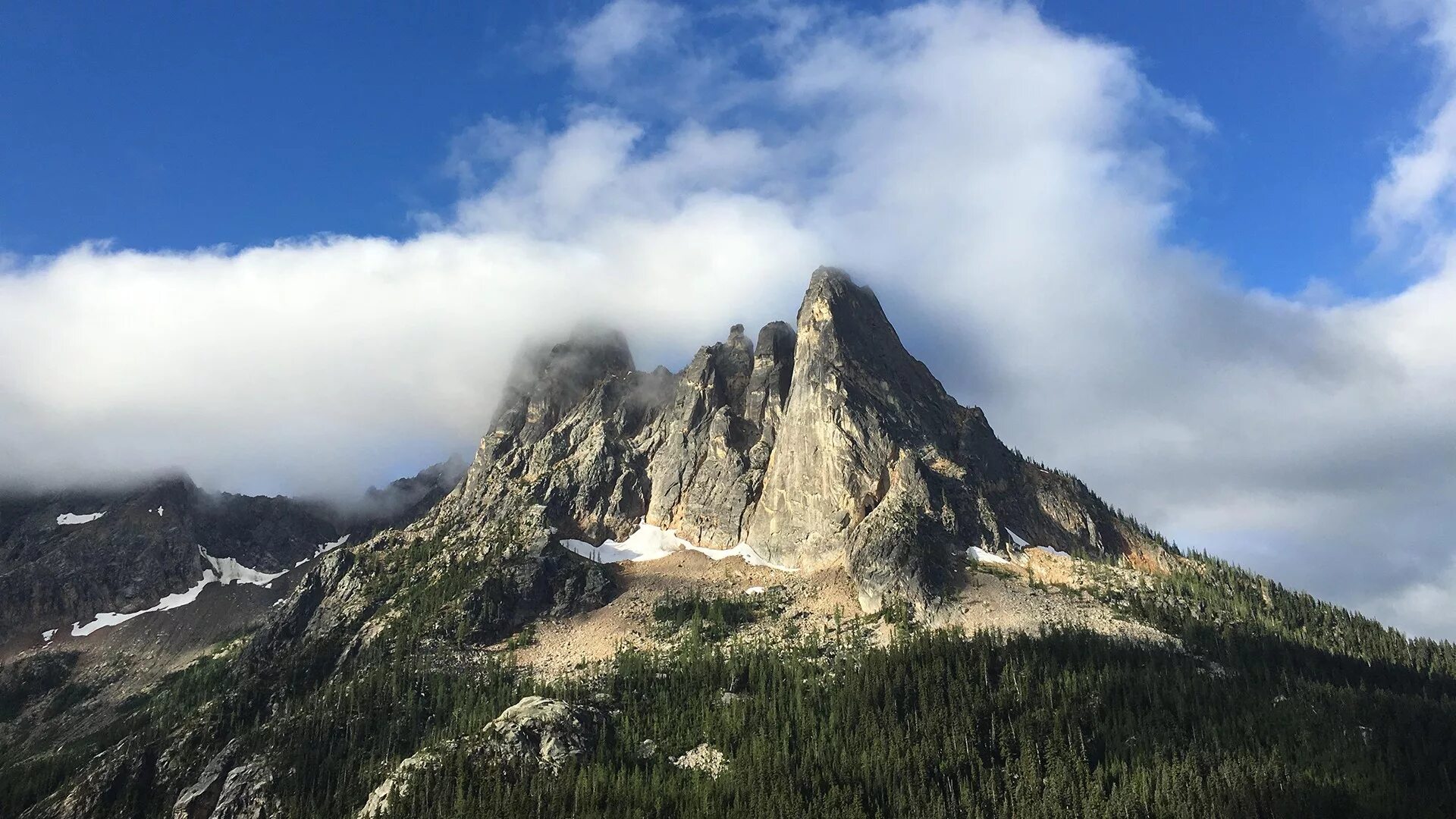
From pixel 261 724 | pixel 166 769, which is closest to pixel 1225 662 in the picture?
pixel 261 724

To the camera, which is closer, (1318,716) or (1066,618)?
(1318,716)

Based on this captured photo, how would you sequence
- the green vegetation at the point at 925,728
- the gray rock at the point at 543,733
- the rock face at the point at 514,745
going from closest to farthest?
the green vegetation at the point at 925,728, the rock face at the point at 514,745, the gray rock at the point at 543,733

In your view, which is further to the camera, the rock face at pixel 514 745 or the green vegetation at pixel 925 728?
the rock face at pixel 514 745

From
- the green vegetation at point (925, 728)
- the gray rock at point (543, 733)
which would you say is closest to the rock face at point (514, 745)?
the gray rock at point (543, 733)

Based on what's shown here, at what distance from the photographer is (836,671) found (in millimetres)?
173500

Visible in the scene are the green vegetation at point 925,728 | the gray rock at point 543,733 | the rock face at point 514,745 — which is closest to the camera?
the green vegetation at point 925,728

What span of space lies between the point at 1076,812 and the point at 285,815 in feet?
404

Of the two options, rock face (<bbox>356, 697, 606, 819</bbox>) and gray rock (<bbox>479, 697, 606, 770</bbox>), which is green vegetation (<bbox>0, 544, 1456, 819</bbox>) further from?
gray rock (<bbox>479, 697, 606, 770</bbox>)

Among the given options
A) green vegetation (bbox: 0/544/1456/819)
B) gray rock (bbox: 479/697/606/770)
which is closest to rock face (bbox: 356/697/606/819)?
gray rock (bbox: 479/697/606/770)

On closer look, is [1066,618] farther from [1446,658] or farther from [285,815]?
[285,815]

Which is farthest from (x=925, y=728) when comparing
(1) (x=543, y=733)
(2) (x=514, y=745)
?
(2) (x=514, y=745)

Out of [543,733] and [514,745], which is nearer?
[514,745]

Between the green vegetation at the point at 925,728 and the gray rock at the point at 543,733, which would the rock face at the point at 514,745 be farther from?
the green vegetation at the point at 925,728

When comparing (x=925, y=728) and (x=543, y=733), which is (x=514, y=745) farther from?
(x=925, y=728)
